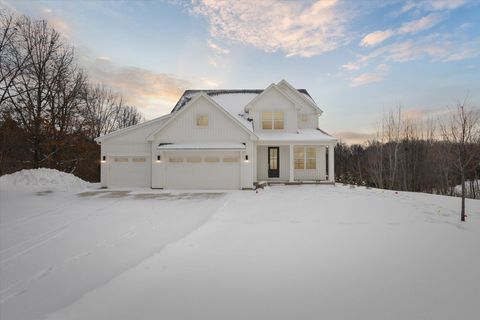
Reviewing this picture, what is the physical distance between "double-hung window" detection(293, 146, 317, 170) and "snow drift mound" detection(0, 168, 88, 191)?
14.8m

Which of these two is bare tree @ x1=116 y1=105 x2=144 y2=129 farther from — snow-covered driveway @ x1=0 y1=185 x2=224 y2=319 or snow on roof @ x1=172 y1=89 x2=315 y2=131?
snow-covered driveway @ x1=0 y1=185 x2=224 y2=319

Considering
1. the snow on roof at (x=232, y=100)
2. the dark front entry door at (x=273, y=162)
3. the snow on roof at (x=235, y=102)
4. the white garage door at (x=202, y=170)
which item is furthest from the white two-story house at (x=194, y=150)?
the snow on roof at (x=232, y=100)

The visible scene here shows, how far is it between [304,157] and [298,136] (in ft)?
5.93

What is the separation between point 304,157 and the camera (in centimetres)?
1733

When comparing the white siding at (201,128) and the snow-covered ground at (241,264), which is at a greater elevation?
the white siding at (201,128)

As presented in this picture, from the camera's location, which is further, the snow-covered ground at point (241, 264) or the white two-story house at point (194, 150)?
the white two-story house at point (194, 150)

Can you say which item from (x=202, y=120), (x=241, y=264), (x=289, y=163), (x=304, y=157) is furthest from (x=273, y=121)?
(x=241, y=264)

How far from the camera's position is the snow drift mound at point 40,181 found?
519 inches

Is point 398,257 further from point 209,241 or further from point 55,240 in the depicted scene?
point 55,240

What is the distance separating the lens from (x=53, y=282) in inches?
155

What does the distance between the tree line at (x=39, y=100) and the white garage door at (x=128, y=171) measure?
775 centimetres

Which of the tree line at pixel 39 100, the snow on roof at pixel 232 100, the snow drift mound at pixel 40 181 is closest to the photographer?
the snow drift mound at pixel 40 181

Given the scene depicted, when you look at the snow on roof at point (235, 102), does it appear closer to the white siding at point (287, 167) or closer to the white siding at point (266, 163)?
the white siding at point (266, 163)

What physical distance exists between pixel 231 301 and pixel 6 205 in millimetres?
11426
